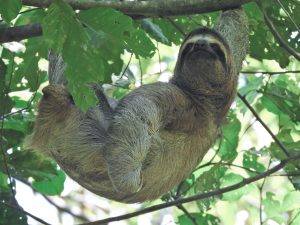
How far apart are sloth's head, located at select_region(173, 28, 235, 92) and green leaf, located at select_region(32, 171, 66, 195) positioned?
1968 mm

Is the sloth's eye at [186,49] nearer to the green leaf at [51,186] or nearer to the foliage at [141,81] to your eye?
the foliage at [141,81]

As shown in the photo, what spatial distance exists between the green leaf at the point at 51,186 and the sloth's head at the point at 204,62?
1968mm

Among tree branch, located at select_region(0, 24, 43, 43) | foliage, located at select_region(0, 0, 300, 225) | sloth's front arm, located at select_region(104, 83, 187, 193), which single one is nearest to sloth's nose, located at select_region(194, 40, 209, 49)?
foliage, located at select_region(0, 0, 300, 225)

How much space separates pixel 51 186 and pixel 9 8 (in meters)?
3.71

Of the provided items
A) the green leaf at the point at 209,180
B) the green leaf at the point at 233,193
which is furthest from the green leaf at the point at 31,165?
the green leaf at the point at 233,193

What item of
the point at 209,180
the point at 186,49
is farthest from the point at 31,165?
the point at 186,49

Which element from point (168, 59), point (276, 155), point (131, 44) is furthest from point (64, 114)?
point (168, 59)

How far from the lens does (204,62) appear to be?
24.5 feet

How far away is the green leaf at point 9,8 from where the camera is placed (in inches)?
184

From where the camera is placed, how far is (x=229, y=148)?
842 centimetres

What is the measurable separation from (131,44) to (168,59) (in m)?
9.27

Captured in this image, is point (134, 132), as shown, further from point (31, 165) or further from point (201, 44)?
point (31, 165)

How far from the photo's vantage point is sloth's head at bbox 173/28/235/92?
23.8ft

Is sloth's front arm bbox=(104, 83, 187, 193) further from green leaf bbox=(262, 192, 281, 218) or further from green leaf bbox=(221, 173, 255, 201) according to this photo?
green leaf bbox=(262, 192, 281, 218)
